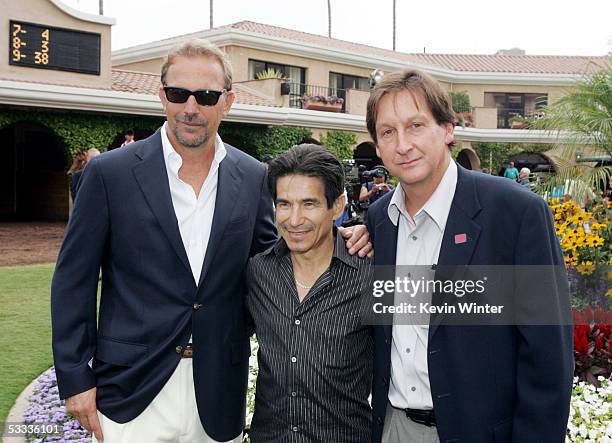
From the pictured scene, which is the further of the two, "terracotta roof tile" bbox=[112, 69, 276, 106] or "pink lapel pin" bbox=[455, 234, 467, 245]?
"terracotta roof tile" bbox=[112, 69, 276, 106]

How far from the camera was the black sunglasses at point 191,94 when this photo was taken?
2.67m

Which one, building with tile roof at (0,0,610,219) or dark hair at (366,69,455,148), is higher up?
building with tile roof at (0,0,610,219)

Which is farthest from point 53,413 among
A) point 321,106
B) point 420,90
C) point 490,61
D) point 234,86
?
point 490,61

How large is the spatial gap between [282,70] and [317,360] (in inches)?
891

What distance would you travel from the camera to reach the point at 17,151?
64.0ft

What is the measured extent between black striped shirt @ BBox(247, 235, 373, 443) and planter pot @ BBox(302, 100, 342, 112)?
19710 millimetres

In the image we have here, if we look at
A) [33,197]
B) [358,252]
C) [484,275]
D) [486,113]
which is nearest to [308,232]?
[358,252]

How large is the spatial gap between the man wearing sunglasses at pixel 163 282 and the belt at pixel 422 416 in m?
0.67

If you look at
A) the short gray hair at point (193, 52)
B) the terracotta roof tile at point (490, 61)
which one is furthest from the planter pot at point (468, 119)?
the short gray hair at point (193, 52)

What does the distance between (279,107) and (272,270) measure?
1723 cm

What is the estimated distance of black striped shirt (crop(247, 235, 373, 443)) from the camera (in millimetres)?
2393

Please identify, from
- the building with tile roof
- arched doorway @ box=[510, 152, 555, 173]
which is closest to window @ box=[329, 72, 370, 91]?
the building with tile roof

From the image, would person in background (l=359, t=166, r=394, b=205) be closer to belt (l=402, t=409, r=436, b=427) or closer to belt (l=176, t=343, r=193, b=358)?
belt (l=176, t=343, r=193, b=358)

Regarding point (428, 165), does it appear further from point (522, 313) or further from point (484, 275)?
point (522, 313)
